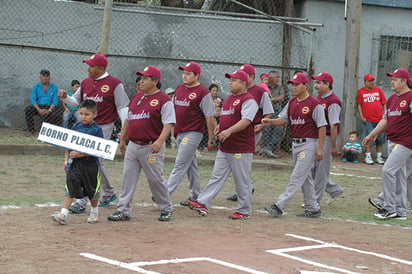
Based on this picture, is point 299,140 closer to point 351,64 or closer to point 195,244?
point 195,244

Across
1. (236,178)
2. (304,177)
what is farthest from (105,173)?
(304,177)

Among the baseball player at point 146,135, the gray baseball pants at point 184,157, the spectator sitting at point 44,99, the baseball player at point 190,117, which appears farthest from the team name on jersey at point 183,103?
the spectator sitting at point 44,99

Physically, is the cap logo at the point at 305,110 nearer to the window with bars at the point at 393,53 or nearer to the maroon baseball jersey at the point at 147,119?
the maroon baseball jersey at the point at 147,119

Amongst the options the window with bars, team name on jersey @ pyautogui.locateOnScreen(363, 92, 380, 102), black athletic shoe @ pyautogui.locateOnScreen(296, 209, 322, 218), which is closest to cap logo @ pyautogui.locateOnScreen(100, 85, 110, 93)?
black athletic shoe @ pyautogui.locateOnScreen(296, 209, 322, 218)

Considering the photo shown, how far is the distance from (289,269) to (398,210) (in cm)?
408

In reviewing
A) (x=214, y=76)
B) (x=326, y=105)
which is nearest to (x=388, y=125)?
(x=326, y=105)

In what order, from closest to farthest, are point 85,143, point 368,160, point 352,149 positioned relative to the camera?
point 85,143 < point 352,149 < point 368,160

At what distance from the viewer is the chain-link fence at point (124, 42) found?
16297 millimetres

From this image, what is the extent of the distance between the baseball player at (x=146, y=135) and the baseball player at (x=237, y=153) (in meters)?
0.88

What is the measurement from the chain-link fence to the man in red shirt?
1.63m

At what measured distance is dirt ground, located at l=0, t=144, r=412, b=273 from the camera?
6219mm

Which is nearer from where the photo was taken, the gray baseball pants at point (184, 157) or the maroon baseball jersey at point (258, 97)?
the gray baseball pants at point (184, 157)

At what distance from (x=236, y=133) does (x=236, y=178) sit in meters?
0.60

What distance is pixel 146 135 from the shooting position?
843 cm
